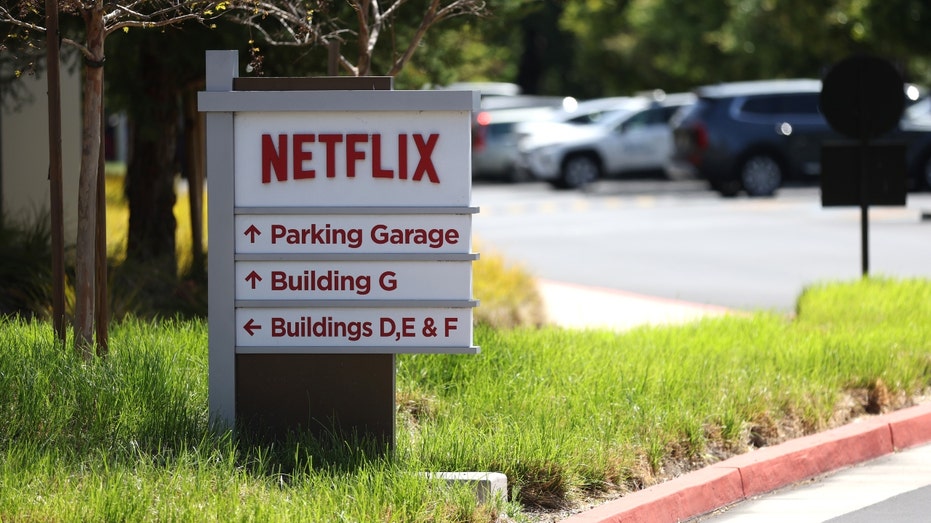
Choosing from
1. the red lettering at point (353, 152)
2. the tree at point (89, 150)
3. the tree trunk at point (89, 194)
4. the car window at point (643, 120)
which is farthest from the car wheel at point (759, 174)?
the red lettering at point (353, 152)

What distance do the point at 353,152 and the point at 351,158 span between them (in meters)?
0.03

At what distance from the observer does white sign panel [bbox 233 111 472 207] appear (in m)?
6.23

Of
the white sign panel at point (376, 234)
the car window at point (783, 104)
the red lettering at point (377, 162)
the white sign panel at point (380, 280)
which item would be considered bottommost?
the white sign panel at point (380, 280)

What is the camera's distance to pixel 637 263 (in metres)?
17.2

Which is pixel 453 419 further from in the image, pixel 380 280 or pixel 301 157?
pixel 301 157

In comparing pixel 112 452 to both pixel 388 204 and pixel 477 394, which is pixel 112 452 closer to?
pixel 388 204

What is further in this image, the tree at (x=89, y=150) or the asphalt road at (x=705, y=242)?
the asphalt road at (x=705, y=242)

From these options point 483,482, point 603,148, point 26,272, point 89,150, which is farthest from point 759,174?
point 483,482

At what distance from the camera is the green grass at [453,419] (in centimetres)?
553

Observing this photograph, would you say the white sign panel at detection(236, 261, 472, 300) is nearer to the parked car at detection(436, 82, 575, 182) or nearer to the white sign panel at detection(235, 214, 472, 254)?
the white sign panel at detection(235, 214, 472, 254)

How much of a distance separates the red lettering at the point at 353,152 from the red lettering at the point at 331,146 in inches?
1.6

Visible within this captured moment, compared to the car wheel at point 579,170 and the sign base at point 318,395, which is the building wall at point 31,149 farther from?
the car wheel at point 579,170

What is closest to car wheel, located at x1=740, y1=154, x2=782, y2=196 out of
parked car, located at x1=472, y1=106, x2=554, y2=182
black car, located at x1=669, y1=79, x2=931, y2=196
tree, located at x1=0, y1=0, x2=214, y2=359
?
black car, located at x1=669, y1=79, x2=931, y2=196

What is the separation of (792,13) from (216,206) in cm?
2613
